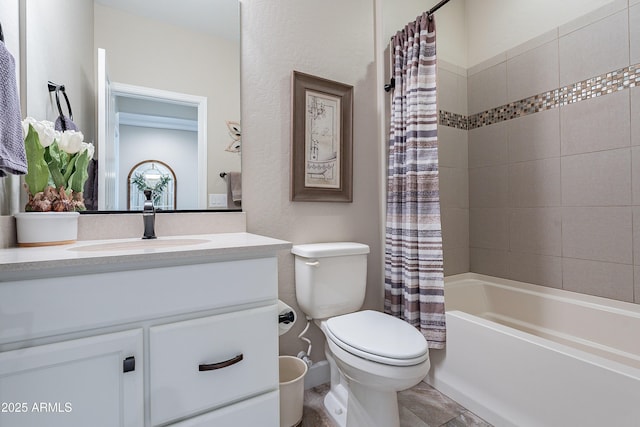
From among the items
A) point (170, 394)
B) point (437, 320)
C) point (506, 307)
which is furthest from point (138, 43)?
point (506, 307)

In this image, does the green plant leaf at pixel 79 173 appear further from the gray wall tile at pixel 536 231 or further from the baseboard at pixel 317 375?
the gray wall tile at pixel 536 231

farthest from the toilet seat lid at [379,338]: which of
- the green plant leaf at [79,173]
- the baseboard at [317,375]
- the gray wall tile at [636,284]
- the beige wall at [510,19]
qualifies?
the beige wall at [510,19]

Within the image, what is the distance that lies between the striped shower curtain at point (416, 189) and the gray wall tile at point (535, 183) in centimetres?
93

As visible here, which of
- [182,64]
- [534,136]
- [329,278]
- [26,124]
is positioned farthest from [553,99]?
[26,124]

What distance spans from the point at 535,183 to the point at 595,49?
813 mm

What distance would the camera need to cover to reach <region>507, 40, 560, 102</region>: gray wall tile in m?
1.84

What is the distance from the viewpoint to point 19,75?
39.4 inches

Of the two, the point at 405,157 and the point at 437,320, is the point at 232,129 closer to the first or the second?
the point at 405,157

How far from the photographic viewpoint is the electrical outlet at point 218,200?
1446 mm

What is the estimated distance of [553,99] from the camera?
1.84 metres

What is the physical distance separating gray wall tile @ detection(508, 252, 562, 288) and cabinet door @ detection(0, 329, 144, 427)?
7.45 feet

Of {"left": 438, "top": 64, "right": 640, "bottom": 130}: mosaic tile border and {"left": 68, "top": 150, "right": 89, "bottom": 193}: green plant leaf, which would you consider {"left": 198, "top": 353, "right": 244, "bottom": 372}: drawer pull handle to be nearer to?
{"left": 68, "top": 150, "right": 89, "bottom": 193}: green plant leaf

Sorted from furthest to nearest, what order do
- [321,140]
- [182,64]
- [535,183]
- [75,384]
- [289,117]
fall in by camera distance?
[535,183], [321,140], [289,117], [182,64], [75,384]

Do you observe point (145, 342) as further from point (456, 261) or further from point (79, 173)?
point (456, 261)
